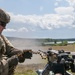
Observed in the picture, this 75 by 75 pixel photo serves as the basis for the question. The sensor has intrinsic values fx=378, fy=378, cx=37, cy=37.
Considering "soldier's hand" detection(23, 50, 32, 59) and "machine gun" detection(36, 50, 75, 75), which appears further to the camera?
"soldier's hand" detection(23, 50, 32, 59)

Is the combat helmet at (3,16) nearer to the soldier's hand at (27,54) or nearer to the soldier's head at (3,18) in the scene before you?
the soldier's head at (3,18)

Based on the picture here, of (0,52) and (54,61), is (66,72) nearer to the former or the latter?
(54,61)

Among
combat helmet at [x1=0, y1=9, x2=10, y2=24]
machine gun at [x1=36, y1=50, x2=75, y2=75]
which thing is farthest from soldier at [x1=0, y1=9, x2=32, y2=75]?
machine gun at [x1=36, y1=50, x2=75, y2=75]

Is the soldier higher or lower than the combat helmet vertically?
lower

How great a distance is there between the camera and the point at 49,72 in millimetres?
6273

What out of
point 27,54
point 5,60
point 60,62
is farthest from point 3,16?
point 60,62

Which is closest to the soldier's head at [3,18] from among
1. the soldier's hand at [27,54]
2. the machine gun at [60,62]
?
the soldier's hand at [27,54]

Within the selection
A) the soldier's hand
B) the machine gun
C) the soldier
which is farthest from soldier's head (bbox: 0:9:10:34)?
the machine gun

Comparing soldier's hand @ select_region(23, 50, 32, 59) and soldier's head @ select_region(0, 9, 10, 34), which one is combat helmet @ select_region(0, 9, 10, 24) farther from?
soldier's hand @ select_region(23, 50, 32, 59)

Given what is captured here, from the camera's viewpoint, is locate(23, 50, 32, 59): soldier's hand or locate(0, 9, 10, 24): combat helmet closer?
locate(0, 9, 10, 24): combat helmet

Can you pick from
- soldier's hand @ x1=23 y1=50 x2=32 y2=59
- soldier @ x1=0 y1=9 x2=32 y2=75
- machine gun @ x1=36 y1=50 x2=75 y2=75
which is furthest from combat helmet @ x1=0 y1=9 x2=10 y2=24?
machine gun @ x1=36 y1=50 x2=75 y2=75

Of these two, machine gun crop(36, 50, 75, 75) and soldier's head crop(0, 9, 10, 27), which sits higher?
soldier's head crop(0, 9, 10, 27)

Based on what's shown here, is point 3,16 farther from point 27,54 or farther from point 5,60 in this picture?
point 27,54

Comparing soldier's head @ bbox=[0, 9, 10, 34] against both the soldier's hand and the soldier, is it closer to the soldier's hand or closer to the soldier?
the soldier
